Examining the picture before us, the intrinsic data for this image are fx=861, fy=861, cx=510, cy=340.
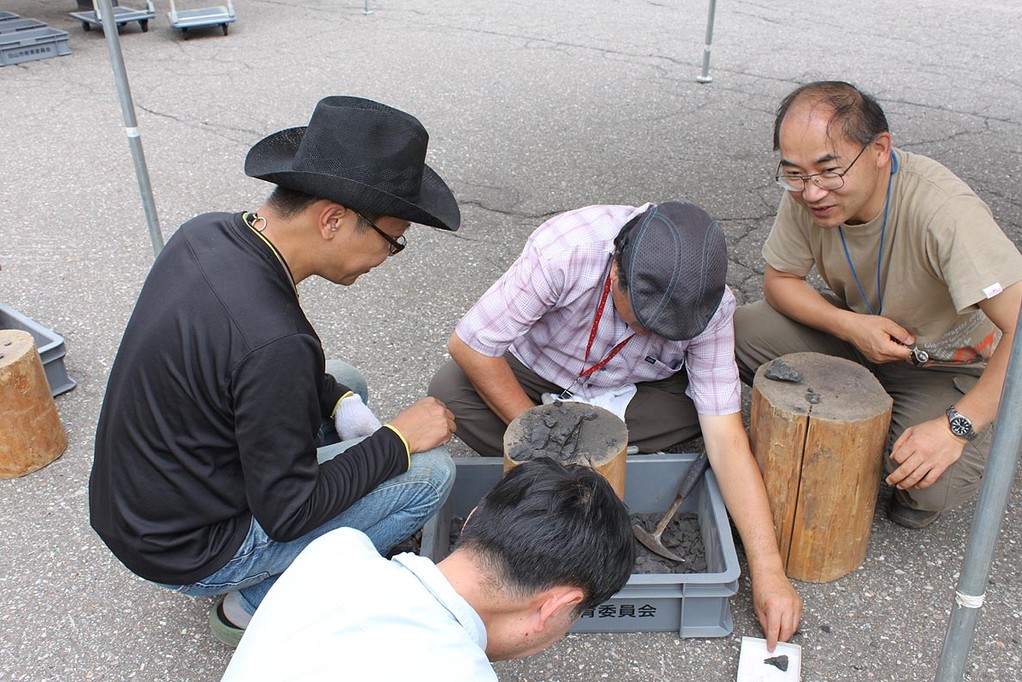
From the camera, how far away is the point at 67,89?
7004 millimetres

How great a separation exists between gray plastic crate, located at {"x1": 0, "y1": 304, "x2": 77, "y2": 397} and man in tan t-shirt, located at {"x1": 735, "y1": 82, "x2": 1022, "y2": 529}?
2607mm

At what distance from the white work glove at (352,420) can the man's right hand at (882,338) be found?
4.85ft

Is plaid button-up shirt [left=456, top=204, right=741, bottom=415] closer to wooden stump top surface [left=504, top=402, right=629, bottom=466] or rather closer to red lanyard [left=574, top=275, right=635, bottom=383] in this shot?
red lanyard [left=574, top=275, right=635, bottom=383]

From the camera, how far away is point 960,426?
90.4 inches

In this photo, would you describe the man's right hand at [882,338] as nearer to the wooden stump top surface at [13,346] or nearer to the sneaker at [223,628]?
the sneaker at [223,628]

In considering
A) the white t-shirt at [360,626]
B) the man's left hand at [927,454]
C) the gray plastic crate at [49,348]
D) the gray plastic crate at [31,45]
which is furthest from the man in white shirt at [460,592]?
the gray plastic crate at [31,45]

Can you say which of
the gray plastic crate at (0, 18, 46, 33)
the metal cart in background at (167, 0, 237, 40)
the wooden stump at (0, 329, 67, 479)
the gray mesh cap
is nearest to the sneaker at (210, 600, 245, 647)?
the wooden stump at (0, 329, 67, 479)

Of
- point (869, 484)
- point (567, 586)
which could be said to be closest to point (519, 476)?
point (567, 586)

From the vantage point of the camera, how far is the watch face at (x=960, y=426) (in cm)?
229

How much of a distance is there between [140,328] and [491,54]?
6.65m

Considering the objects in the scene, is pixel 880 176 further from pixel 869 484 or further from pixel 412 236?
pixel 412 236

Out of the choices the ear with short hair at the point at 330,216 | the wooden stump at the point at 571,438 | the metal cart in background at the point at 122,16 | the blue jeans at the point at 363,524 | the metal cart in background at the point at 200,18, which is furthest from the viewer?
the metal cart in background at the point at 122,16

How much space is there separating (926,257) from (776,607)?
3.49 ft

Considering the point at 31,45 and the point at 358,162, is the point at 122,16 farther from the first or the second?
the point at 358,162
